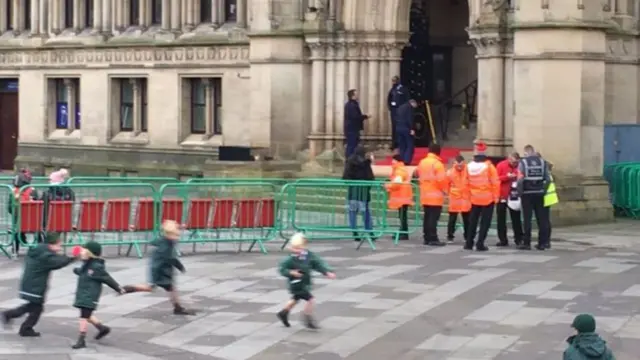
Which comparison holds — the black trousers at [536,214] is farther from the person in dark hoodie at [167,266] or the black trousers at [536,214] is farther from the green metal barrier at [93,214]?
the person in dark hoodie at [167,266]

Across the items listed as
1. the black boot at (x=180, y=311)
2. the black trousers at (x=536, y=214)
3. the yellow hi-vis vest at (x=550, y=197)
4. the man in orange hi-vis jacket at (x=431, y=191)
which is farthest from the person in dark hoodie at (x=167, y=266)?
the yellow hi-vis vest at (x=550, y=197)

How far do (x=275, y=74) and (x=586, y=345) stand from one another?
22191 millimetres

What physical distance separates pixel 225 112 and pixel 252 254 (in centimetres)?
1300

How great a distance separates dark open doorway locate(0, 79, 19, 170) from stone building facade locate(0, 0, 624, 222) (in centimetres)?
72

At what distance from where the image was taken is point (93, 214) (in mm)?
21734

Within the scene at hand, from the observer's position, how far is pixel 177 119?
36.6 metres

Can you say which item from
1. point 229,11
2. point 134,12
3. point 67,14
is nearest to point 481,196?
point 229,11

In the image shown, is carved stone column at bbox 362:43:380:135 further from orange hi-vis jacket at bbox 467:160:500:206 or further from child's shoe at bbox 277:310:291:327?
child's shoe at bbox 277:310:291:327

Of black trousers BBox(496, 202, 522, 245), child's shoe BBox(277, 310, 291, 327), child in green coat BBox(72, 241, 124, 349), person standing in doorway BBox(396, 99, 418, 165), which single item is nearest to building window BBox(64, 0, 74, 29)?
person standing in doorway BBox(396, 99, 418, 165)

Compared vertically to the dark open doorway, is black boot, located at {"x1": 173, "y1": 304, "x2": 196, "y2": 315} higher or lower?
lower

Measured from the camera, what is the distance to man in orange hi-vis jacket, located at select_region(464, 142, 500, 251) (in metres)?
22.6

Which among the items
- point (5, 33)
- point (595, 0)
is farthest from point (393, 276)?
point (5, 33)

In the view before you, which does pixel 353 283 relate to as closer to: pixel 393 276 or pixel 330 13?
pixel 393 276

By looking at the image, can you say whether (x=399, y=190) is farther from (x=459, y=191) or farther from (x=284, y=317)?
(x=284, y=317)
